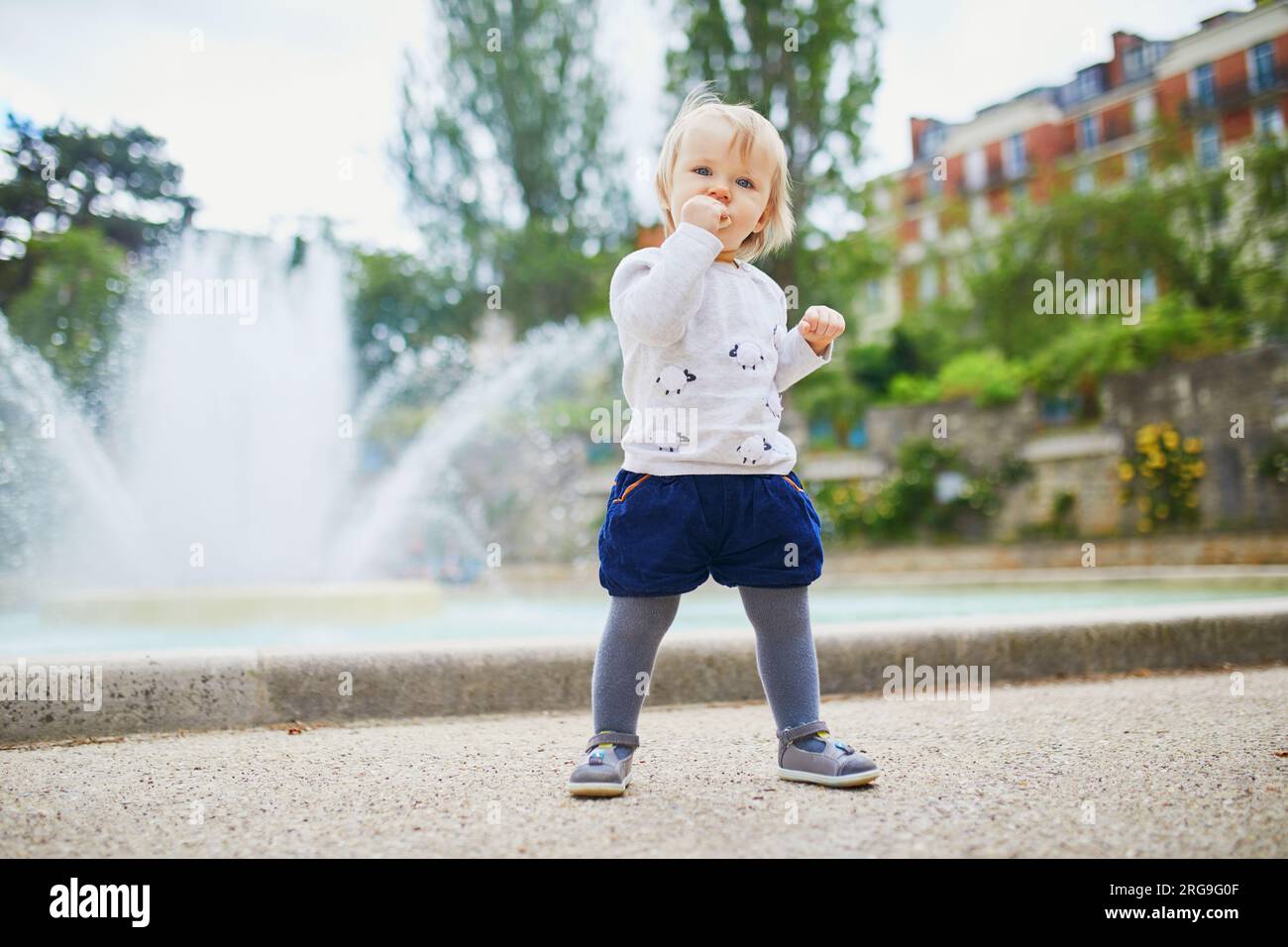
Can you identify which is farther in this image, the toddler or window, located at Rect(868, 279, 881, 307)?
window, located at Rect(868, 279, 881, 307)

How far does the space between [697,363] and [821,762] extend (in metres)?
0.80

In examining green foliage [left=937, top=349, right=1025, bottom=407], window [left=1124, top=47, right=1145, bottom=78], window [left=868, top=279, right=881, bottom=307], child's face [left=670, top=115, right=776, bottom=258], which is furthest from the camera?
window [left=868, top=279, right=881, bottom=307]

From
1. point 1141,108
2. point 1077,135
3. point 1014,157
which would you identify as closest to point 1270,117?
point 1141,108

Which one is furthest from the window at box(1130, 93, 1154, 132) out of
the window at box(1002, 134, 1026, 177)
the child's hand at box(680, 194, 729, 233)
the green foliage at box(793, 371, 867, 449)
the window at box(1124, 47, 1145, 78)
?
the child's hand at box(680, 194, 729, 233)

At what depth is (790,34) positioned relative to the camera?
43.0 feet

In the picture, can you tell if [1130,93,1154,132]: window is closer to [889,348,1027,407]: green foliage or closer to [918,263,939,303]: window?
[918,263,939,303]: window

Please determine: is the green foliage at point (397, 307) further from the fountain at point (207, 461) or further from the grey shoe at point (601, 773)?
the grey shoe at point (601, 773)

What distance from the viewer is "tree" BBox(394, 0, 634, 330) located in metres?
21.4

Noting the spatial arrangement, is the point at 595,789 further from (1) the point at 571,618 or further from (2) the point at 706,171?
(1) the point at 571,618

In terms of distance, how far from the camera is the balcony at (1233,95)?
70.1 ft

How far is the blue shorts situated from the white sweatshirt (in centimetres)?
4

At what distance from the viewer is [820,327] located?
2088 millimetres
